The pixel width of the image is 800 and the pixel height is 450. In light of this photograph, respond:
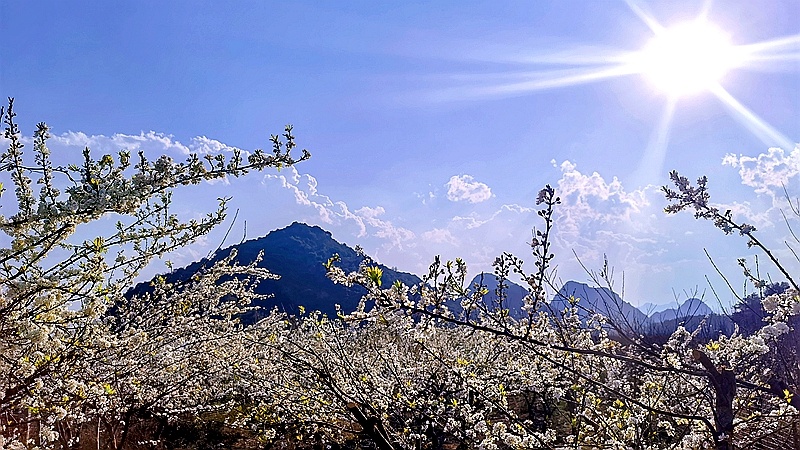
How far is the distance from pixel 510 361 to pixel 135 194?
6928mm

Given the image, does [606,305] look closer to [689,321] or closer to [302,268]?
[689,321]

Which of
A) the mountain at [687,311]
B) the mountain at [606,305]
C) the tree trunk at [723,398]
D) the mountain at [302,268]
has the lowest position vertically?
the tree trunk at [723,398]

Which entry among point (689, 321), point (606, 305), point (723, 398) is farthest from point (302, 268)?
point (723, 398)

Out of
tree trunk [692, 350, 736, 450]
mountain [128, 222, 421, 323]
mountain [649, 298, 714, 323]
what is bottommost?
tree trunk [692, 350, 736, 450]

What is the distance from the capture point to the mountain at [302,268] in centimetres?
8438

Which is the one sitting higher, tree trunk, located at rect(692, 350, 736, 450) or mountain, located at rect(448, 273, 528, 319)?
mountain, located at rect(448, 273, 528, 319)

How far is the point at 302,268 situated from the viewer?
368 feet

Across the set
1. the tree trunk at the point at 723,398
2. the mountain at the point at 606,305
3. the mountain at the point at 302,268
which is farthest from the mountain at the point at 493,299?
the mountain at the point at 302,268

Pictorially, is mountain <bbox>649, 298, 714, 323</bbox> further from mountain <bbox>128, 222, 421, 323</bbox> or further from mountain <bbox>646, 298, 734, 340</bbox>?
mountain <bbox>128, 222, 421, 323</bbox>

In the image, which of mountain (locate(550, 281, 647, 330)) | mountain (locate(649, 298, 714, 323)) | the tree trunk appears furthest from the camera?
mountain (locate(649, 298, 714, 323))

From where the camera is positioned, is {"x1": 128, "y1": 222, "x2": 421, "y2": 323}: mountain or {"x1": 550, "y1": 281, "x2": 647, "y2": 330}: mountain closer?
{"x1": 550, "y1": 281, "x2": 647, "y2": 330}: mountain

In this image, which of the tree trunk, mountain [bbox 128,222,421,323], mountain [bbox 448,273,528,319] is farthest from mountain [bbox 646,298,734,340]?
mountain [bbox 128,222,421,323]

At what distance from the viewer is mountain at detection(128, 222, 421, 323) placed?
8438 centimetres

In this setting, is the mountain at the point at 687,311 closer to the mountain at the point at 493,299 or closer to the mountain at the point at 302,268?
the mountain at the point at 493,299
